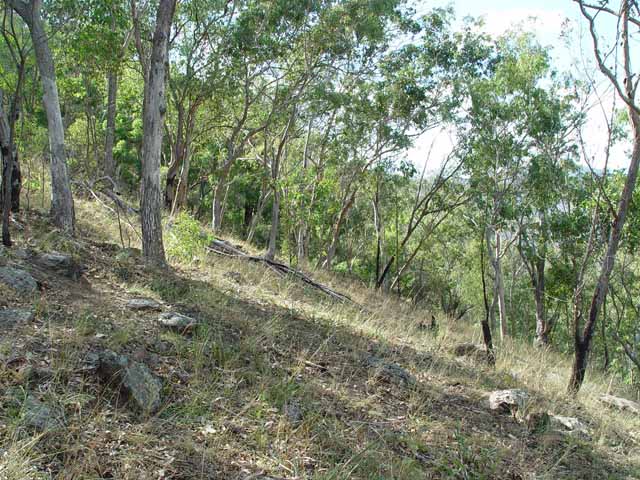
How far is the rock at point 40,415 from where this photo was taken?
321cm

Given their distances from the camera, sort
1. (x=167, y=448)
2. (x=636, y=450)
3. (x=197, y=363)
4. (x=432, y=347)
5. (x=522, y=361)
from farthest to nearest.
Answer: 1. (x=522, y=361)
2. (x=432, y=347)
3. (x=636, y=450)
4. (x=197, y=363)
5. (x=167, y=448)

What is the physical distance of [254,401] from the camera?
430 centimetres

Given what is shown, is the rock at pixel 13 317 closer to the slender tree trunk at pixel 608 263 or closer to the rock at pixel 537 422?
the rock at pixel 537 422

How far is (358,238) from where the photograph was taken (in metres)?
32.6

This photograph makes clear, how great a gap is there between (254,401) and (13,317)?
2.06 m

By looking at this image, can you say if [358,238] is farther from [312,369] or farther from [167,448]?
[167,448]

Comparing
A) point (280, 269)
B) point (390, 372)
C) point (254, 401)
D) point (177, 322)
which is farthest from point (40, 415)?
point (280, 269)

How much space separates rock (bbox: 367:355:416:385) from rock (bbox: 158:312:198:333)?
6.65ft

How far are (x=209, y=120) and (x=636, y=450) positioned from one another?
13.7 metres

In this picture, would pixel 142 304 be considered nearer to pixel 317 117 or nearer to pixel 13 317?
pixel 13 317

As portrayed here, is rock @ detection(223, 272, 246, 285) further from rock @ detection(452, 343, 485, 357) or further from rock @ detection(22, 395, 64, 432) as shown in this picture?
rock @ detection(22, 395, 64, 432)

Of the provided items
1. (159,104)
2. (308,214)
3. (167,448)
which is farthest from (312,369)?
(308,214)

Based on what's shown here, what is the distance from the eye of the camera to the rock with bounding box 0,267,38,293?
16.3ft

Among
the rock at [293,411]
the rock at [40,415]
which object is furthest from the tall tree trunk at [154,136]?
the rock at [40,415]
